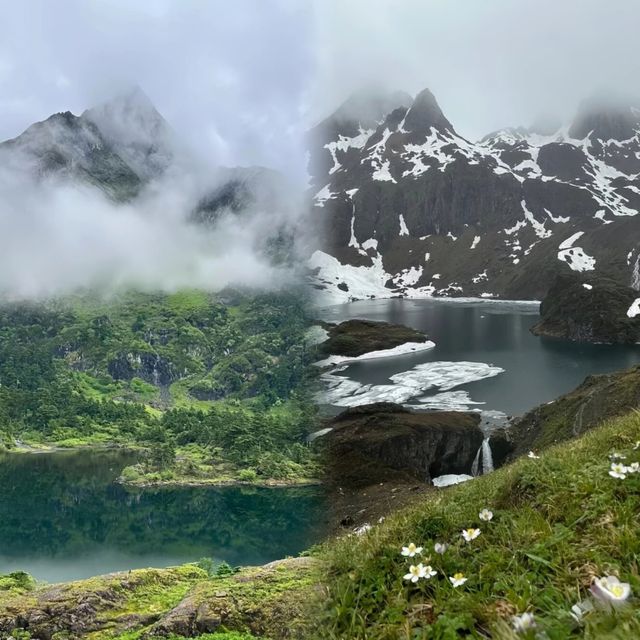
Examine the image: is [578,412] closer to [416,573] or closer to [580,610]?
[416,573]

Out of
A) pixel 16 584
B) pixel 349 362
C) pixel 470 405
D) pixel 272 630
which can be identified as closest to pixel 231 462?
pixel 349 362

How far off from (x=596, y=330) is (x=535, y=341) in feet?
49.0

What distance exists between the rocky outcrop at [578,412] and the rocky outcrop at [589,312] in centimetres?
7561

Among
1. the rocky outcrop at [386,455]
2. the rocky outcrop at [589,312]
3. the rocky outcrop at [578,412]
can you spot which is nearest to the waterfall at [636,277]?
the rocky outcrop at [589,312]

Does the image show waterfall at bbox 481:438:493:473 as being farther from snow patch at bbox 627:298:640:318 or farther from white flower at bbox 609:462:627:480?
snow patch at bbox 627:298:640:318

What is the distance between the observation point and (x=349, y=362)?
92.8 metres

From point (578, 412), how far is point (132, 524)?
68.0m

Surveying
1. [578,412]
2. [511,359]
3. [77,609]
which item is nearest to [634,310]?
[511,359]

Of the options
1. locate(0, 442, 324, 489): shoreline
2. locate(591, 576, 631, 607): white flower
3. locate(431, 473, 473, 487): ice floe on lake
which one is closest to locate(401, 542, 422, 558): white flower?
locate(591, 576, 631, 607): white flower

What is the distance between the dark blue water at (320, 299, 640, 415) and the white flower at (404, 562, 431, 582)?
189 ft

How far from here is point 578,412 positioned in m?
36.9

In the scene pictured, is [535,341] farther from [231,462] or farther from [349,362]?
[231,462]

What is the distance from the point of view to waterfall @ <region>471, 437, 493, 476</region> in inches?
1625

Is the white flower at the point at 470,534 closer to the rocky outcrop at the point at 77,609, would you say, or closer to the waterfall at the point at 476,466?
the rocky outcrop at the point at 77,609
